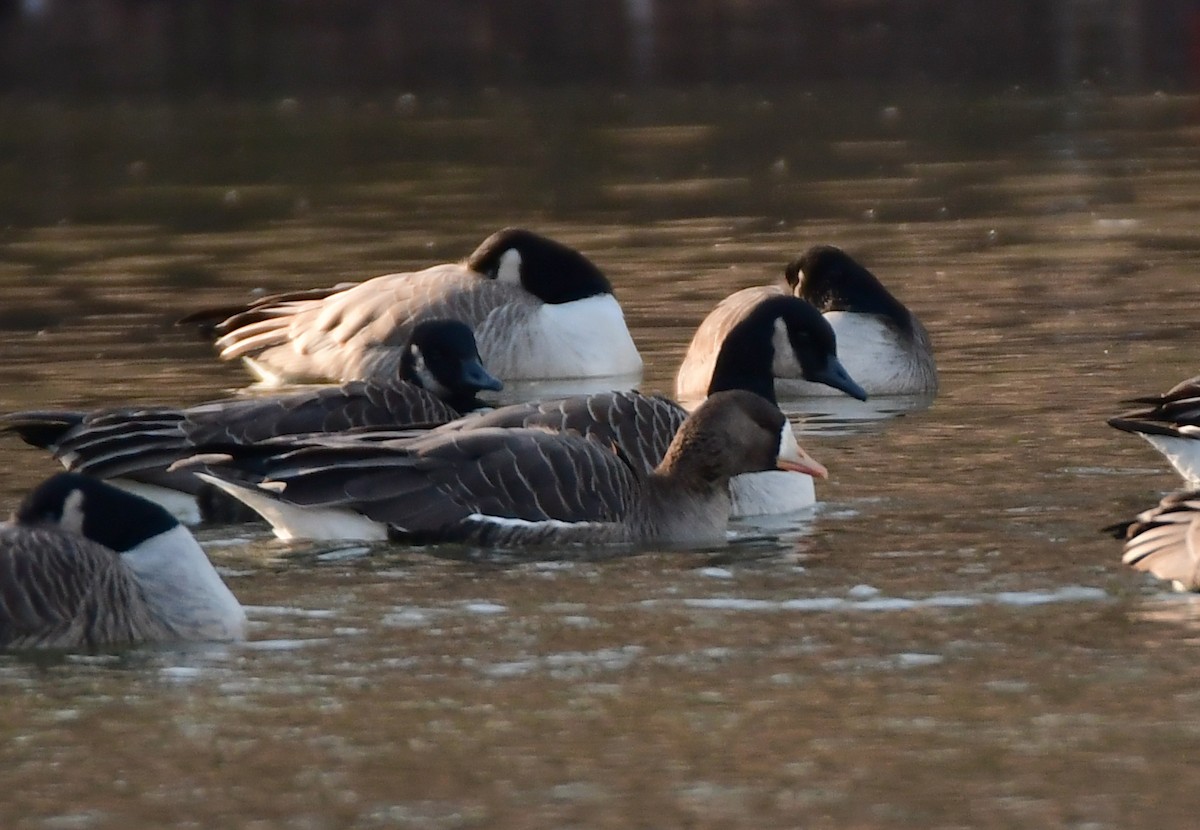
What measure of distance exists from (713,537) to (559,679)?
2.51m

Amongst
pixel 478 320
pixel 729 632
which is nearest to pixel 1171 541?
pixel 729 632

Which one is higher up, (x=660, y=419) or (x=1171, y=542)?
(x=660, y=419)

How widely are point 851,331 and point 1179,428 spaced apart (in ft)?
15.9

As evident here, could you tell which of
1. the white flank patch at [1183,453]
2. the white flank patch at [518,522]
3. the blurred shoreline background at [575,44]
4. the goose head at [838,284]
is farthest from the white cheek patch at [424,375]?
the blurred shoreline background at [575,44]

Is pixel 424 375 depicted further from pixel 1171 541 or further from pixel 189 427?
pixel 1171 541

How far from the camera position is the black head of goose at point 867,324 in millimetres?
14281

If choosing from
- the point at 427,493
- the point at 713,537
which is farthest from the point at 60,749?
the point at 713,537

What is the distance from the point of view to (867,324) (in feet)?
48.1

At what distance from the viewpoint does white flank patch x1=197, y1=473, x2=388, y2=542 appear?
32.9 feet

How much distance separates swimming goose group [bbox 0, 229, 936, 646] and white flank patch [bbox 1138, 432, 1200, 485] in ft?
4.62

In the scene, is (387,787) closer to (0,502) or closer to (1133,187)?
(0,502)

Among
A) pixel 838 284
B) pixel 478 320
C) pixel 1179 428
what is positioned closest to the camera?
pixel 1179 428

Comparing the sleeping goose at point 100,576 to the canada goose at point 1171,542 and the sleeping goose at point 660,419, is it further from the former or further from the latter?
the canada goose at point 1171,542

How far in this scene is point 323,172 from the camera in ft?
91.5
